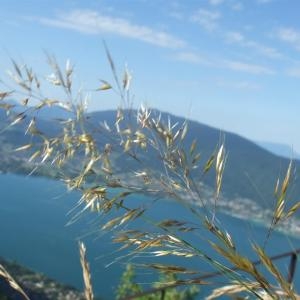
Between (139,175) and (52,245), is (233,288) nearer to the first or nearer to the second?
(139,175)

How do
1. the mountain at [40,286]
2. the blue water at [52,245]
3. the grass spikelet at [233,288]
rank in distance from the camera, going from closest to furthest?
the grass spikelet at [233,288]
the mountain at [40,286]
the blue water at [52,245]

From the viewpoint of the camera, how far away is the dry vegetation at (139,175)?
0.89m

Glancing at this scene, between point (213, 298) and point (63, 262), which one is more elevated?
point (213, 298)

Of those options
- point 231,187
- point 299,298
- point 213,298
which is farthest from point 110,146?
point 231,187

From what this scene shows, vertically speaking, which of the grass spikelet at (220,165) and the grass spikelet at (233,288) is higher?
the grass spikelet at (220,165)

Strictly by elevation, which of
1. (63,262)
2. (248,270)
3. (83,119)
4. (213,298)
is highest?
(83,119)

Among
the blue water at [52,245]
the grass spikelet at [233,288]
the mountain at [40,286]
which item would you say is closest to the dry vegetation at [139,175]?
the grass spikelet at [233,288]

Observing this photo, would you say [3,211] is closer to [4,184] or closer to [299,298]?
[4,184]

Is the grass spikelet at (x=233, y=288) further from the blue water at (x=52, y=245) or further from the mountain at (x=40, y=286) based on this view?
the mountain at (x=40, y=286)

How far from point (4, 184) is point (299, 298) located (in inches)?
2871

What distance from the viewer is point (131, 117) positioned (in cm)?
103

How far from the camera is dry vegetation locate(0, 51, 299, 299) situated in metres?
0.89

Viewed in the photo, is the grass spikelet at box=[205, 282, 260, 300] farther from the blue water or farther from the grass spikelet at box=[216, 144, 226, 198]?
the blue water

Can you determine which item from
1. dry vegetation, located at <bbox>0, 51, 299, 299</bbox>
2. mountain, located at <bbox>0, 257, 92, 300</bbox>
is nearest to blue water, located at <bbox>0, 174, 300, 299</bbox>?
mountain, located at <bbox>0, 257, 92, 300</bbox>
